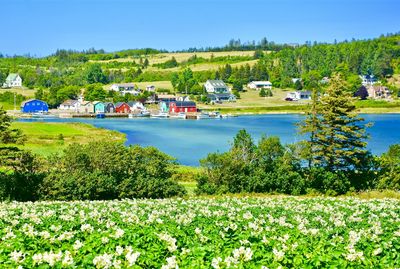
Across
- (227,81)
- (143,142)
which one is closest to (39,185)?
(143,142)

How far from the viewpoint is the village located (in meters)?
123

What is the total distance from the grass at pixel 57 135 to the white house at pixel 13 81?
285 feet

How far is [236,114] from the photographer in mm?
121875

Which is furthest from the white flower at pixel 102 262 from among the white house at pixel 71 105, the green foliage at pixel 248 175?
the white house at pixel 71 105

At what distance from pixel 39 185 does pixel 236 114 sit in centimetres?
9732

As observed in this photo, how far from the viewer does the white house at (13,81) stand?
167 m

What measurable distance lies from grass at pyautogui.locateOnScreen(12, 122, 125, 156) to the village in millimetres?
35276

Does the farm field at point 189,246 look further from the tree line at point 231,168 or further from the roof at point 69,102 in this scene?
the roof at point 69,102

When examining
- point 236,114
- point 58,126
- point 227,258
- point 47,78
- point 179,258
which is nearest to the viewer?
point 227,258

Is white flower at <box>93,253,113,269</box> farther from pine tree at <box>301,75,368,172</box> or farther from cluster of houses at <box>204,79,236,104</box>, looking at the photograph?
cluster of houses at <box>204,79,236,104</box>

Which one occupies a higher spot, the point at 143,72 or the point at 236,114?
the point at 143,72

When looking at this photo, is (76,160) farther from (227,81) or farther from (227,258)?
(227,81)

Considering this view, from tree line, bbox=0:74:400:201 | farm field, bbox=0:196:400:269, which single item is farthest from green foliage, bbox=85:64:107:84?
farm field, bbox=0:196:400:269

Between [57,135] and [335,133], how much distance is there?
5018 cm
